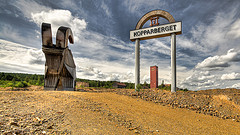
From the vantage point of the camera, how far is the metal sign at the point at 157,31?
11.0 metres

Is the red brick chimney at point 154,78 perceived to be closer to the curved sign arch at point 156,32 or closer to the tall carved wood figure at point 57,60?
the curved sign arch at point 156,32

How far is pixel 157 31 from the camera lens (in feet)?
38.1

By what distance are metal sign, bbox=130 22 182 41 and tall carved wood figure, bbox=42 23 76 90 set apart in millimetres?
6345

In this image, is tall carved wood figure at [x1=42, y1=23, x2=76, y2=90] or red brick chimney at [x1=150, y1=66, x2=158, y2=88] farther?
red brick chimney at [x1=150, y1=66, x2=158, y2=88]

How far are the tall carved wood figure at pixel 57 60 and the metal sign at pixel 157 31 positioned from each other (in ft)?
20.8

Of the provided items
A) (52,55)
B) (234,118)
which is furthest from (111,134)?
(52,55)

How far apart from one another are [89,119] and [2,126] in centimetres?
199

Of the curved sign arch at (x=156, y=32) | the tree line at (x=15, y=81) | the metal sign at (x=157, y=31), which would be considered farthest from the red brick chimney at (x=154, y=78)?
the tree line at (x=15, y=81)

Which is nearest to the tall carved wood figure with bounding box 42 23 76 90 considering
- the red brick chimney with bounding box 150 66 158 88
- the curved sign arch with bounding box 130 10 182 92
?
the curved sign arch with bounding box 130 10 182 92

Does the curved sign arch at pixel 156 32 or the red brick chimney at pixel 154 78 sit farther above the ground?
the curved sign arch at pixel 156 32

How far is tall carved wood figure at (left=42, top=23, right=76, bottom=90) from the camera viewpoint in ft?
35.1

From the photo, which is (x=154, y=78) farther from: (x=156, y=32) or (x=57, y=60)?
(x=57, y=60)

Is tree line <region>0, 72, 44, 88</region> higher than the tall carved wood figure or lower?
lower

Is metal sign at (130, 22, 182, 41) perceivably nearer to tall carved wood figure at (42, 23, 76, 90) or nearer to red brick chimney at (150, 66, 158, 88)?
red brick chimney at (150, 66, 158, 88)
